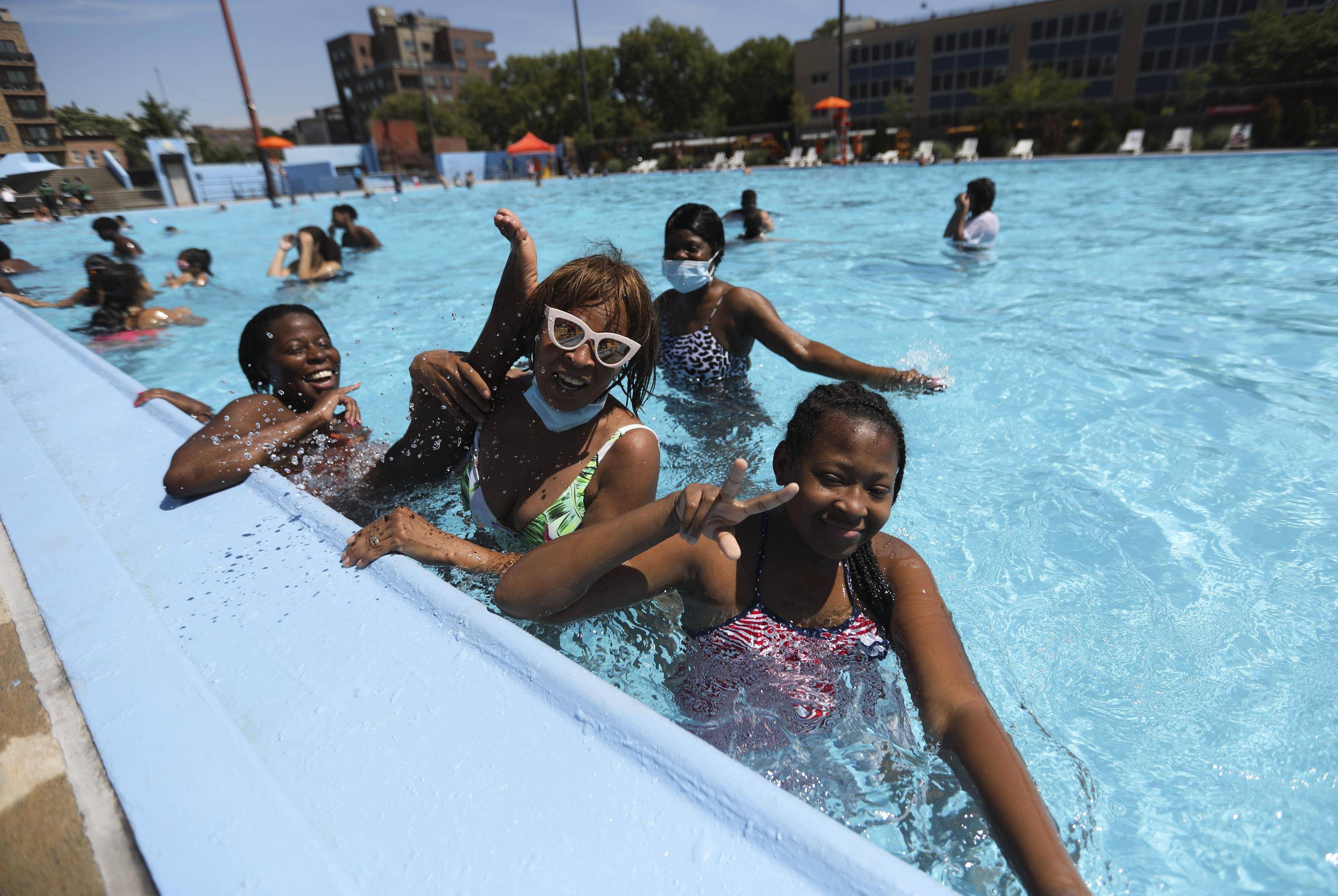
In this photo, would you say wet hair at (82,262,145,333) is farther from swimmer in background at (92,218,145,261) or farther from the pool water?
swimmer in background at (92,218,145,261)

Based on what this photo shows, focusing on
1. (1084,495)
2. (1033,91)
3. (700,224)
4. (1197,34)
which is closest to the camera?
(1084,495)

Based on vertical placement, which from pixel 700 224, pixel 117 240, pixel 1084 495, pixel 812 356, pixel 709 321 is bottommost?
pixel 1084 495

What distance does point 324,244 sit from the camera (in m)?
10.3

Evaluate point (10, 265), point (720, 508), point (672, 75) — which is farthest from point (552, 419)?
point (672, 75)

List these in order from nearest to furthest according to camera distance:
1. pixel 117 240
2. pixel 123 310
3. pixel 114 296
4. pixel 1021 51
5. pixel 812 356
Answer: pixel 812 356 → pixel 114 296 → pixel 123 310 → pixel 117 240 → pixel 1021 51

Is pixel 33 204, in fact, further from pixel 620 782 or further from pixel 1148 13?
pixel 1148 13

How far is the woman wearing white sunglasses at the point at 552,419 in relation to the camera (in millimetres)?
2127

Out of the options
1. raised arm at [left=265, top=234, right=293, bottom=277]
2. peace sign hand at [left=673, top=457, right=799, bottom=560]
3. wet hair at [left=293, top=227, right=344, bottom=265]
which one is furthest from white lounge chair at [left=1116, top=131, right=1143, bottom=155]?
peace sign hand at [left=673, top=457, right=799, bottom=560]

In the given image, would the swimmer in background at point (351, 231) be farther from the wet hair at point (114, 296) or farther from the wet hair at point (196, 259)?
the wet hair at point (114, 296)

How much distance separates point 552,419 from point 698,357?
225cm

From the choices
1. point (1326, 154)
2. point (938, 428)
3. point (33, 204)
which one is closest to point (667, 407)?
point (938, 428)

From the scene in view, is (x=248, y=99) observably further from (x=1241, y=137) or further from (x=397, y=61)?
(x=397, y=61)

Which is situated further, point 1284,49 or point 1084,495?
point 1284,49

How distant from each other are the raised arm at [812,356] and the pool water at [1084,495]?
1.85 feet
